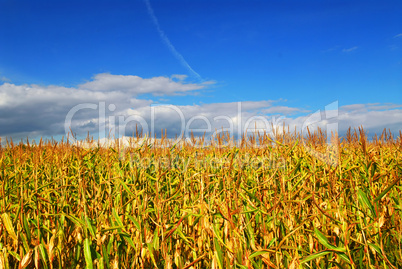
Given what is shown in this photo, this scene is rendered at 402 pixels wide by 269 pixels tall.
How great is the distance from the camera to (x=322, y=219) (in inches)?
111

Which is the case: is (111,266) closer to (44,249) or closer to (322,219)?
(44,249)

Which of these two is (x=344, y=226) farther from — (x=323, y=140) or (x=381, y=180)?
(x=323, y=140)

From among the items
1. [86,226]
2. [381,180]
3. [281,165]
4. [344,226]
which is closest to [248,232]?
[344,226]

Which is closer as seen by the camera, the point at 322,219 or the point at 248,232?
the point at 248,232

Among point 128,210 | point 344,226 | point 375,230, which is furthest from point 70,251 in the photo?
point 375,230

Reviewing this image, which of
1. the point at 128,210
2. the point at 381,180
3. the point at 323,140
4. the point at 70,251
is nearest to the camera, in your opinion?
the point at 70,251

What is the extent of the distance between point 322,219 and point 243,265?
1.22 m

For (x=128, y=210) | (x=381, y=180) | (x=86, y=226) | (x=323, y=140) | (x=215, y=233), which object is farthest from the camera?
(x=323, y=140)

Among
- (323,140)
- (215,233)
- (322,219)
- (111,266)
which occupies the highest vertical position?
(323,140)

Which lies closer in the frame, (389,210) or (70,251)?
(70,251)

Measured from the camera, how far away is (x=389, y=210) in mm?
2869

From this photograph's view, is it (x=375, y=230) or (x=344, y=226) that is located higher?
(x=344, y=226)

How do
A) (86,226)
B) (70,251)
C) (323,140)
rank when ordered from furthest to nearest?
(323,140)
(70,251)
(86,226)

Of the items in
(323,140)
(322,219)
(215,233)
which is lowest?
(322,219)
